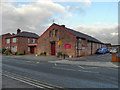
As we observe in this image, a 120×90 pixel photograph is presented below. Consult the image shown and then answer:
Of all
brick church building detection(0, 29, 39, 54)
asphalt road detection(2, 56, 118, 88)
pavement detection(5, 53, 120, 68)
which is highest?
brick church building detection(0, 29, 39, 54)

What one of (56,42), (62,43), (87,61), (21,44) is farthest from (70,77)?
(21,44)

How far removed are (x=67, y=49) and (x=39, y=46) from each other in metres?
9.59

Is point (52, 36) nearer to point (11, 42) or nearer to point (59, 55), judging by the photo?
point (59, 55)

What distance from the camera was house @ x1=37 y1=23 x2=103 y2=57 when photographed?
75.9 ft

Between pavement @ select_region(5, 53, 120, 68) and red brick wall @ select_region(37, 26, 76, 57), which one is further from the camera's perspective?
red brick wall @ select_region(37, 26, 76, 57)

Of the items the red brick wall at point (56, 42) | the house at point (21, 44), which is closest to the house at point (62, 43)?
the red brick wall at point (56, 42)

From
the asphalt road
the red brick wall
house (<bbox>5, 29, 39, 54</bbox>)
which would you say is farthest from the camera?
house (<bbox>5, 29, 39, 54</bbox>)

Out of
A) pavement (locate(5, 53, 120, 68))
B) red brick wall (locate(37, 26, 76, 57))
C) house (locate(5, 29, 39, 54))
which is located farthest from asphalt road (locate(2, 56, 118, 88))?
house (locate(5, 29, 39, 54))

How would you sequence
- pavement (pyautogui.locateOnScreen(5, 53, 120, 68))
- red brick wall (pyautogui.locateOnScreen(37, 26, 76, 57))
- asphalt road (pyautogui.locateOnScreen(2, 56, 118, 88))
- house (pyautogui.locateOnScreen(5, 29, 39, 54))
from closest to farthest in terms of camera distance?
asphalt road (pyautogui.locateOnScreen(2, 56, 118, 88)) → pavement (pyautogui.locateOnScreen(5, 53, 120, 68)) → red brick wall (pyautogui.locateOnScreen(37, 26, 76, 57)) → house (pyautogui.locateOnScreen(5, 29, 39, 54))

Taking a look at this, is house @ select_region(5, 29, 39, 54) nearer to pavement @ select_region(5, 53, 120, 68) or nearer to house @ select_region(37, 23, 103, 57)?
house @ select_region(37, 23, 103, 57)

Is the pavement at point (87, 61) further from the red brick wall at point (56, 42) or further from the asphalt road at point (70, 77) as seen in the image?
the asphalt road at point (70, 77)

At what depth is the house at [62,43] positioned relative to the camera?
2313cm

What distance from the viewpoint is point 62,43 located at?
2475cm

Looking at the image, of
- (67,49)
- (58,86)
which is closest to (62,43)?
(67,49)
